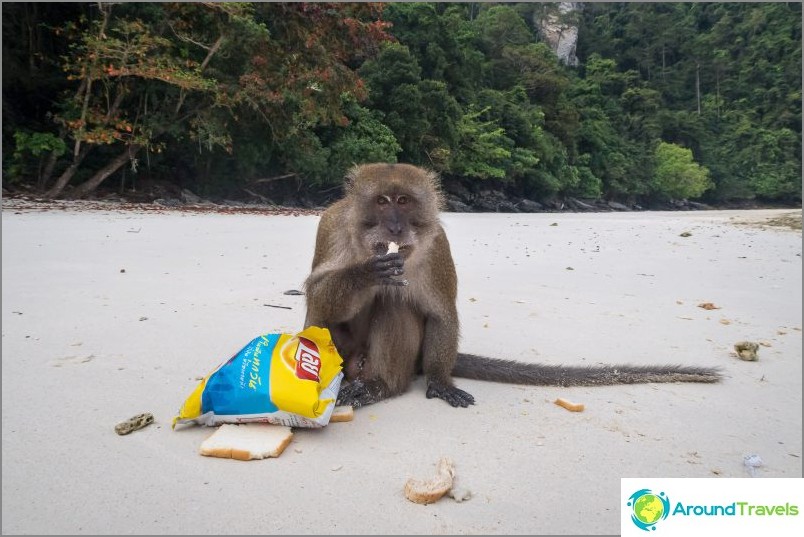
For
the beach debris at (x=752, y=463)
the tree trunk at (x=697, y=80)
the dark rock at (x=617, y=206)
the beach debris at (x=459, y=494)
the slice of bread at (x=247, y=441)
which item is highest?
the tree trunk at (x=697, y=80)

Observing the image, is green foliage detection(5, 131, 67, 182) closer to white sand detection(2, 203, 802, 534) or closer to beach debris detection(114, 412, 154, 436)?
white sand detection(2, 203, 802, 534)

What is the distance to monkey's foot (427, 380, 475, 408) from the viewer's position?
3.09 meters

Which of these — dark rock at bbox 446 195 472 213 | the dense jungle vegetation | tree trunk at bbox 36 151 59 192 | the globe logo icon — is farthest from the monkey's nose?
dark rock at bbox 446 195 472 213

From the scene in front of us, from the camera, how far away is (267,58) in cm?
1842

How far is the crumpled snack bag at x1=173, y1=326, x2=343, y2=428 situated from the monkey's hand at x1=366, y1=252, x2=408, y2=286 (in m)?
0.62

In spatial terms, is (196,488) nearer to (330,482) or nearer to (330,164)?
(330,482)

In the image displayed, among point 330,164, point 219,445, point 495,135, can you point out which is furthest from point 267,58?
point 495,135

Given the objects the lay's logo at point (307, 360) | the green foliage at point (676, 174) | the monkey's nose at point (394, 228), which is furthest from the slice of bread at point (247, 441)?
the green foliage at point (676, 174)

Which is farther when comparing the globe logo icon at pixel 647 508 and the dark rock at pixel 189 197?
the dark rock at pixel 189 197

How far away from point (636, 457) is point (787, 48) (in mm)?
87074

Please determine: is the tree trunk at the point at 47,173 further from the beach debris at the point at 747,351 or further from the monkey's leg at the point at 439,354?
the beach debris at the point at 747,351

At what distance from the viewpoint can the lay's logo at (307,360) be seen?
252 centimetres

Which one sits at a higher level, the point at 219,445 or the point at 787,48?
the point at 787,48

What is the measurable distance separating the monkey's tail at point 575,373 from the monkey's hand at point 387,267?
3.47 feet
